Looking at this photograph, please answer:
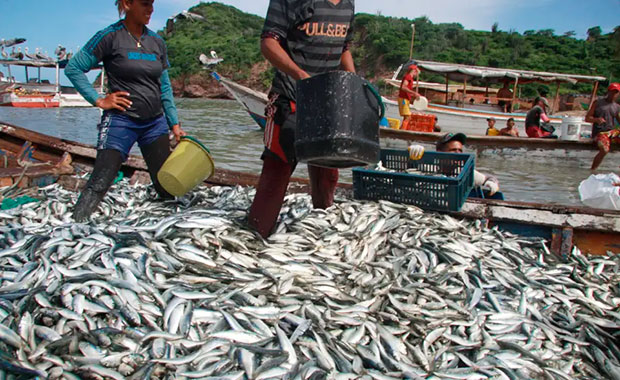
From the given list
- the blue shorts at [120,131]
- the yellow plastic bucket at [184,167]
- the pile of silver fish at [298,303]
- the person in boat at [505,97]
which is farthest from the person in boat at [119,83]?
the person in boat at [505,97]

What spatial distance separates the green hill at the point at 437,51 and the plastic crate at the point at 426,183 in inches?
1512

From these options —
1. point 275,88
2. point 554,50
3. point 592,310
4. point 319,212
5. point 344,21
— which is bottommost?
point 592,310

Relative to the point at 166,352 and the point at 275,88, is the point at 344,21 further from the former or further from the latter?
the point at 166,352

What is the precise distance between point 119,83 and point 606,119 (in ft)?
36.7

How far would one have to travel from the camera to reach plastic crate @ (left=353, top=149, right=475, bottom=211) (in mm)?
3849

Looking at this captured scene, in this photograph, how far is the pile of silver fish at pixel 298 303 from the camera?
1.96 metres

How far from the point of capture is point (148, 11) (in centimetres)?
373

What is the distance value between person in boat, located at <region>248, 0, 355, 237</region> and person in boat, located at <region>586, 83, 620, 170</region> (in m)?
9.99

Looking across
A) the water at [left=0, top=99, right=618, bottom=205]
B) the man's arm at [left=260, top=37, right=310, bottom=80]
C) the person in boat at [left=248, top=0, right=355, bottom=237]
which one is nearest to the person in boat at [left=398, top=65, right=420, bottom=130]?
the water at [left=0, top=99, right=618, bottom=205]

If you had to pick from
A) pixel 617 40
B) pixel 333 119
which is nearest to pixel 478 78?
pixel 333 119

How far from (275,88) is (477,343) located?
198cm

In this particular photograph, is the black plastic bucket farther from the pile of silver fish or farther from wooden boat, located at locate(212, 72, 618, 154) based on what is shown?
wooden boat, located at locate(212, 72, 618, 154)

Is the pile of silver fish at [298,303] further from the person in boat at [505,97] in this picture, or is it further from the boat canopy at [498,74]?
the person in boat at [505,97]

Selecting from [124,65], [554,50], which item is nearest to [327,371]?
[124,65]
